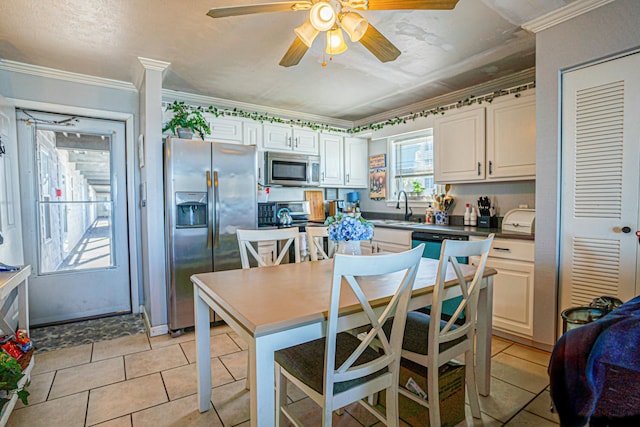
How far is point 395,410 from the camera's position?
4.48 feet

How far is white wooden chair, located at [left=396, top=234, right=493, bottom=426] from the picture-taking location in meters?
1.48

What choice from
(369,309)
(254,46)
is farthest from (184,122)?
(369,309)

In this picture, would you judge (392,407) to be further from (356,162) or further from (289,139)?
(356,162)

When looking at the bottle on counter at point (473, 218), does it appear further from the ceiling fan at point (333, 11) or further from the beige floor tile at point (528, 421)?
the ceiling fan at point (333, 11)

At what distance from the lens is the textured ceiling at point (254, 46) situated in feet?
6.92

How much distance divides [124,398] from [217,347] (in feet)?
2.56

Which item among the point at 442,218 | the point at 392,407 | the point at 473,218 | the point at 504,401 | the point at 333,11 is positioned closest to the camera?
the point at 392,407

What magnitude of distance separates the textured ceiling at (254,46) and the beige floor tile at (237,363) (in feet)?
7.88

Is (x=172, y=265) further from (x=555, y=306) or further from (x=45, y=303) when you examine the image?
(x=555, y=306)

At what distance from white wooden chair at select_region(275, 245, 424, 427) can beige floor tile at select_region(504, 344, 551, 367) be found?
1.62m

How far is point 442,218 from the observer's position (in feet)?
12.3

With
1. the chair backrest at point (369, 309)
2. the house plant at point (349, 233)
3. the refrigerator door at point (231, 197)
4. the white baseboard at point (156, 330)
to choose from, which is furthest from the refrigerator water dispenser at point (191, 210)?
the chair backrest at point (369, 309)

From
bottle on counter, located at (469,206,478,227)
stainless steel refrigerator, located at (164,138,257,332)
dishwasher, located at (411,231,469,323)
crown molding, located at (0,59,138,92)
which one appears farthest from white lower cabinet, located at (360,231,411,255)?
crown molding, located at (0,59,138,92)

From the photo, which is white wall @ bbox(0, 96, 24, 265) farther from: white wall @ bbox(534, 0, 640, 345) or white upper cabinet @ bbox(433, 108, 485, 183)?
white wall @ bbox(534, 0, 640, 345)
